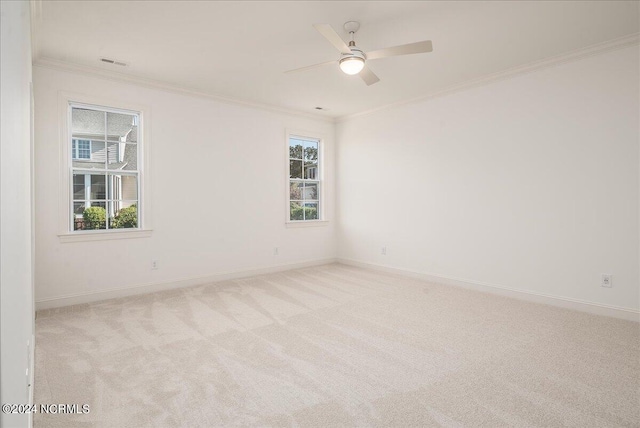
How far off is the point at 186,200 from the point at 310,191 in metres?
2.35

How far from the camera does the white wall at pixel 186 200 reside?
3.81 m

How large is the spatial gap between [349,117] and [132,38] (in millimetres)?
3820

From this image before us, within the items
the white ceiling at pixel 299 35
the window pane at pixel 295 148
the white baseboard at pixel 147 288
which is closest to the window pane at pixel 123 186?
the white baseboard at pixel 147 288

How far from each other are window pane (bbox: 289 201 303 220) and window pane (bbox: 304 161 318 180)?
0.53 meters

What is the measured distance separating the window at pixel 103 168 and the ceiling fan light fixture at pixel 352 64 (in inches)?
115

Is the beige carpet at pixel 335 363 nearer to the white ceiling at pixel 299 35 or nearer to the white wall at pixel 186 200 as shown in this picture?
the white wall at pixel 186 200

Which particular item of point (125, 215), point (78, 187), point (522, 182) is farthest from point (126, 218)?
point (522, 182)

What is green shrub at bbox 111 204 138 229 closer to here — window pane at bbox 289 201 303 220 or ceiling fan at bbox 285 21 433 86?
window pane at bbox 289 201 303 220

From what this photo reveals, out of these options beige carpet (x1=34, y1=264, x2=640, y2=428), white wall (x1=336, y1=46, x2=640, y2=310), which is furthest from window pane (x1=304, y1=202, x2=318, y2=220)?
beige carpet (x1=34, y1=264, x2=640, y2=428)

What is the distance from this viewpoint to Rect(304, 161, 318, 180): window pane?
6.36m

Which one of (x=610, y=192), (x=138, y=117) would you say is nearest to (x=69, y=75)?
(x=138, y=117)

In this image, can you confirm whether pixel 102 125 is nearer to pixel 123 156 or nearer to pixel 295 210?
pixel 123 156

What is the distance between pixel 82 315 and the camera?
11.8ft

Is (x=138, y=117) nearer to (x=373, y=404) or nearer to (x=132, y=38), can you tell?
(x=132, y=38)
